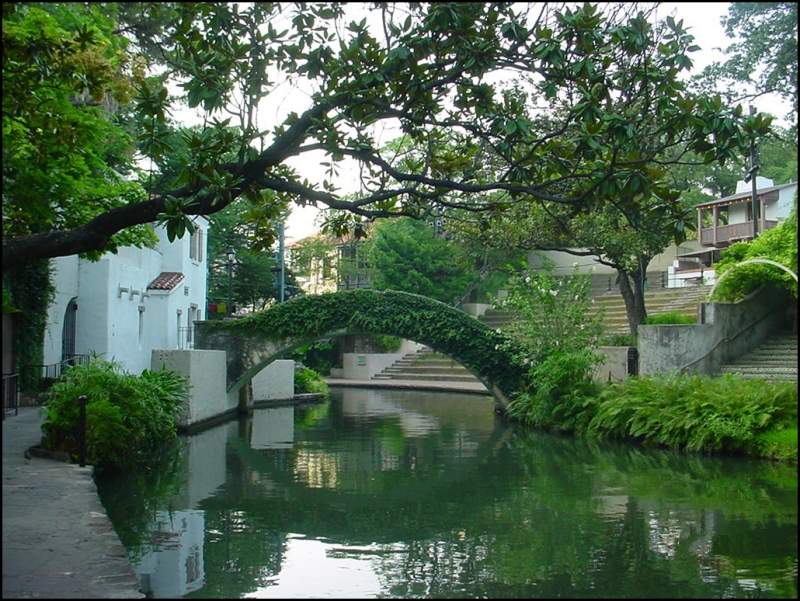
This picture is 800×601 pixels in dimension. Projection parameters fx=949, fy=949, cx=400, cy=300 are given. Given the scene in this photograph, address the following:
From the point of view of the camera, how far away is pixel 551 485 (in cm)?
1412

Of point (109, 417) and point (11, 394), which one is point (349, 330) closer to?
point (11, 394)

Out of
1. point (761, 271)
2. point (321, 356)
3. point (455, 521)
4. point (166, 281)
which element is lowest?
point (455, 521)

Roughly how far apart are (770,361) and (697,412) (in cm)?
580

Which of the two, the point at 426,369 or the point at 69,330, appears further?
the point at 426,369

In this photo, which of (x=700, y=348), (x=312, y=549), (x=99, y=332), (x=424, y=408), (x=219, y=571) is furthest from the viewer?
(x=424, y=408)

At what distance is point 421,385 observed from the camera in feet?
126

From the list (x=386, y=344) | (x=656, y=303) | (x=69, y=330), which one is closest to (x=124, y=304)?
(x=69, y=330)

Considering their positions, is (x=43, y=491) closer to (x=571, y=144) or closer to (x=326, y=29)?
(x=326, y=29)

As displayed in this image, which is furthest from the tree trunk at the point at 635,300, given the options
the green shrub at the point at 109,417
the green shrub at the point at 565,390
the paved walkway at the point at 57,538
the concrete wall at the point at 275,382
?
the paved walkway at the point at 57,538

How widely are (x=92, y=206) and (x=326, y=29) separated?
8.41 meters

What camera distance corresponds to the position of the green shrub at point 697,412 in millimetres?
16000

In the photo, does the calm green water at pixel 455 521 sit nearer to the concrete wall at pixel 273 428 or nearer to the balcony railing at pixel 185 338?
the concrete wall at pixel 273 428

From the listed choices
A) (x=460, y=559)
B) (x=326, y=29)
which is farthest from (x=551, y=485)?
(x=326, y=29)

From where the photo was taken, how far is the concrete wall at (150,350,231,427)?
20.9 m
